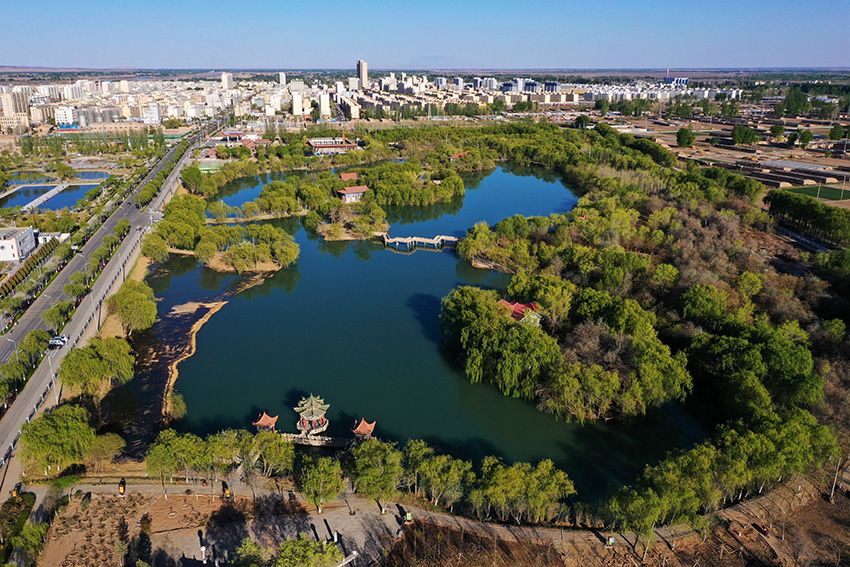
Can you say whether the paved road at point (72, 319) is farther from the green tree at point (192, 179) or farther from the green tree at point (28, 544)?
the green tree at point (192, 179)

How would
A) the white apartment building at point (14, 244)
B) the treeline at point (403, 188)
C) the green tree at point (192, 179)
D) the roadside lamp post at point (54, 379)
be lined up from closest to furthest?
the roadside lamp post at point (54, 379) < the white apartment building at point (14, 244) < the treeline at point (403, 188) < the green tree at point (192, 179)

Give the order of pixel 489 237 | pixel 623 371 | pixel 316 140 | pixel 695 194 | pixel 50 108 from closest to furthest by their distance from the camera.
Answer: pixel 623 371, pixel 489 237, pixel 695 194, pixel 316 140, pixel 50 108

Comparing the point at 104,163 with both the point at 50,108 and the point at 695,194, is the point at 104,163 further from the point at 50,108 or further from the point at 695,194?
the point at 695,194

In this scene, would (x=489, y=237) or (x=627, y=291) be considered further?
(x=489, y=237)

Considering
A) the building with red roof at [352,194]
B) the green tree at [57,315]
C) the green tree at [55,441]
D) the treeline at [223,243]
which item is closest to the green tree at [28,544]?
the green tree at [55,441]

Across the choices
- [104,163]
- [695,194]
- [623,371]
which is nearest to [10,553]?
[623,371]

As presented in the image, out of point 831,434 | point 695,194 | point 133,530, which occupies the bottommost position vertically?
point 133,530
